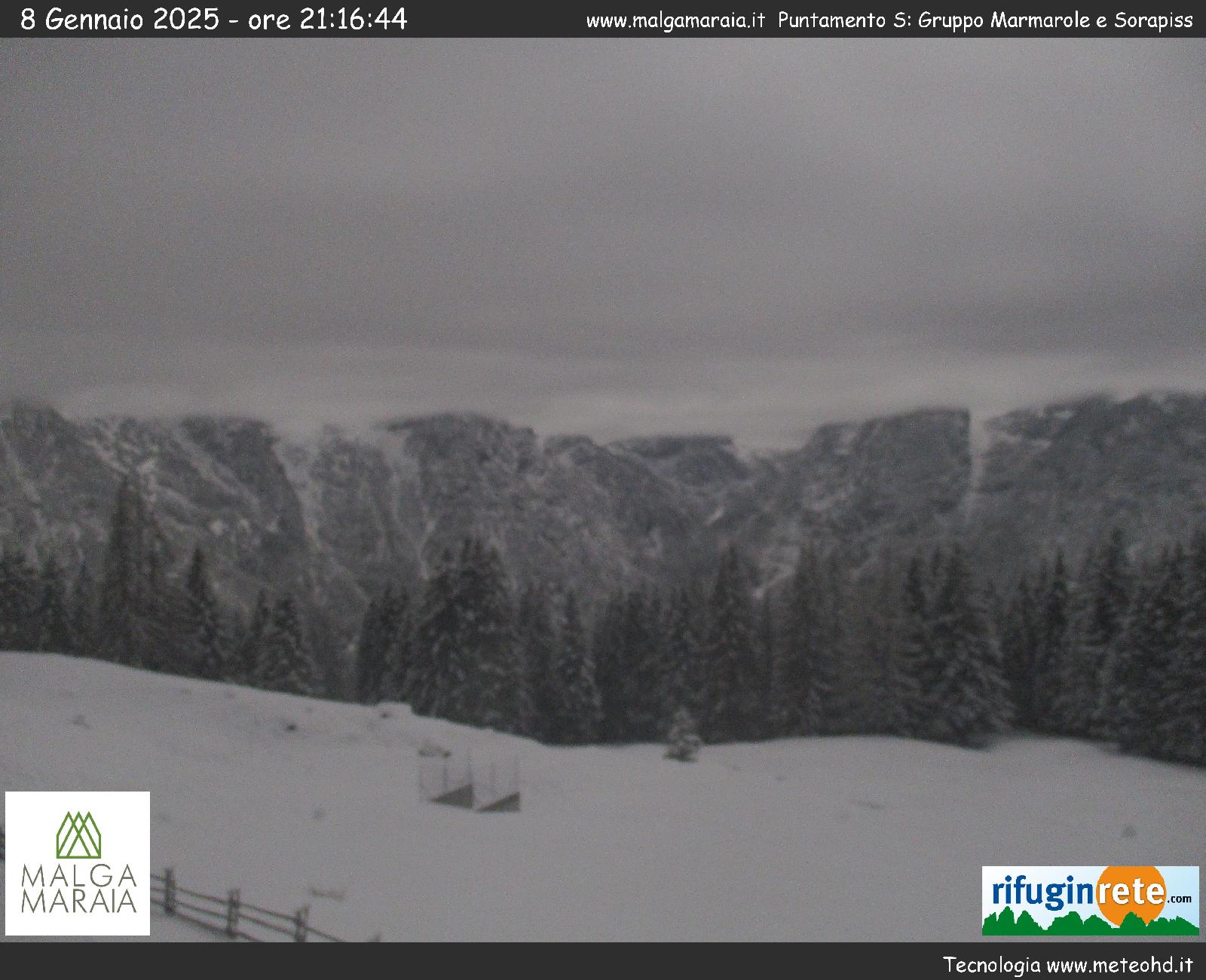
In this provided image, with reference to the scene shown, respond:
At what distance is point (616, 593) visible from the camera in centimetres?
6066

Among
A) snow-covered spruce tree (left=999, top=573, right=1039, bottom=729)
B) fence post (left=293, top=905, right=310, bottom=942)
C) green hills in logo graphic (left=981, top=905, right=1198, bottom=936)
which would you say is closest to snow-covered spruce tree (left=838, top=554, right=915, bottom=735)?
snow-covered spruce tree (left=999, top=573, right=1039, bottom=729)

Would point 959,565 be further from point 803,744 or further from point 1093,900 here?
point 1093,900

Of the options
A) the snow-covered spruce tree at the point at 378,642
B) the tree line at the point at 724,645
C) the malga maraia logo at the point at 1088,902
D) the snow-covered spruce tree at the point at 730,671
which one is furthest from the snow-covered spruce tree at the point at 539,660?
the malga maraia logo at the point at 1088,902

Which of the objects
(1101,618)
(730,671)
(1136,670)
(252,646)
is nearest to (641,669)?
(730,671)

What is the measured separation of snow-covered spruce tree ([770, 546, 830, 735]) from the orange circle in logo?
3305cm

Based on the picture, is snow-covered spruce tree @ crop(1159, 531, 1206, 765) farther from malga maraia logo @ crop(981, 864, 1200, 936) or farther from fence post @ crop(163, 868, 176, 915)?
fence post @ crop(163, 868, 176, 915)

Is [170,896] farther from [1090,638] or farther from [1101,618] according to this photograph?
[1101,618]

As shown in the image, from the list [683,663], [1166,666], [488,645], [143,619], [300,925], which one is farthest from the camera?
[683,663]

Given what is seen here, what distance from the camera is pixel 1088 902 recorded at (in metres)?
15.7

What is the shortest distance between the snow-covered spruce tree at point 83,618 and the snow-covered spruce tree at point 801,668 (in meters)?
40.9

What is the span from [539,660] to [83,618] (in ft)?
99.1

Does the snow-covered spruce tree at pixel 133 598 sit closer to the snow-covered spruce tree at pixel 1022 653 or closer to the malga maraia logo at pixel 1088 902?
the malga maraia logo at pixel 1088 902

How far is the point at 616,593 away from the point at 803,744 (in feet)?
63.0

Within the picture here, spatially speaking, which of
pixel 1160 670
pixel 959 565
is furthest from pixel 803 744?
pixel 1160 670
